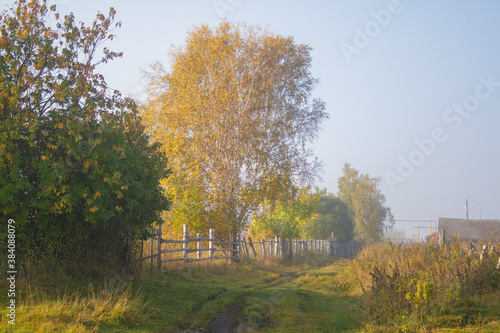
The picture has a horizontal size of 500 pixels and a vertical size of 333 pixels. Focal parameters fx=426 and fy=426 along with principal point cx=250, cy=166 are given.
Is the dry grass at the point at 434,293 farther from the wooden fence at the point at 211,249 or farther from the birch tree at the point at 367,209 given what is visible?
the birch tree at the point at 367,209

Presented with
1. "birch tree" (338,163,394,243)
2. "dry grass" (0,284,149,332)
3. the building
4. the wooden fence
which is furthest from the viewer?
"birch tree" (338,163,394,243)

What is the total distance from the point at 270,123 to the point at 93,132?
1501 centimetres

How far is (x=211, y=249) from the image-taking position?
2045 cm

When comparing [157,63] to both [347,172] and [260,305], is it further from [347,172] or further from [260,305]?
[347,172]

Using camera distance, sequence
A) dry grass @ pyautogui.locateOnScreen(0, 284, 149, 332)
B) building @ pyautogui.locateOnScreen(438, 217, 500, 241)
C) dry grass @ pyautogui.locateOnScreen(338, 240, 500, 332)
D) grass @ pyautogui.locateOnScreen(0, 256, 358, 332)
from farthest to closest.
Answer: building @ pyautogui.locateOnScreen(438, 217, 500, 241) → dry grass @ pyautogui.locateOnScreen(338, 240, 500, 332) → grass @ pyautogui.locateOnScreen(0, 256, 358, 332) → dry grass @ pyautogui.locateOnScreen(0, 284, 149, 332)

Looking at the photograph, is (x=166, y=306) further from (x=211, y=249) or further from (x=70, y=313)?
(x=211, y=249)

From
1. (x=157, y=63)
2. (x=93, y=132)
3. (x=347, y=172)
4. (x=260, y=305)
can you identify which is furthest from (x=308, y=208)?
(x=347, y=172)

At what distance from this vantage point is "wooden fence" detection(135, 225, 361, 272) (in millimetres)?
14784

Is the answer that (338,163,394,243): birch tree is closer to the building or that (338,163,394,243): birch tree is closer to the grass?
the building

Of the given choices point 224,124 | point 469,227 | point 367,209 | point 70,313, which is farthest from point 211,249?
point 367,209

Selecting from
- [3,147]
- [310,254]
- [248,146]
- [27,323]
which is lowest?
[310,254]

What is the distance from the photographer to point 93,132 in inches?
388

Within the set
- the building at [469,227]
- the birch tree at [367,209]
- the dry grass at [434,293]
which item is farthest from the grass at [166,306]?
the birch tree at [367,209]

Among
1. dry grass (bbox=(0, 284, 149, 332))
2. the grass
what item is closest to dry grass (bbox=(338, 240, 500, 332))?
the grass
